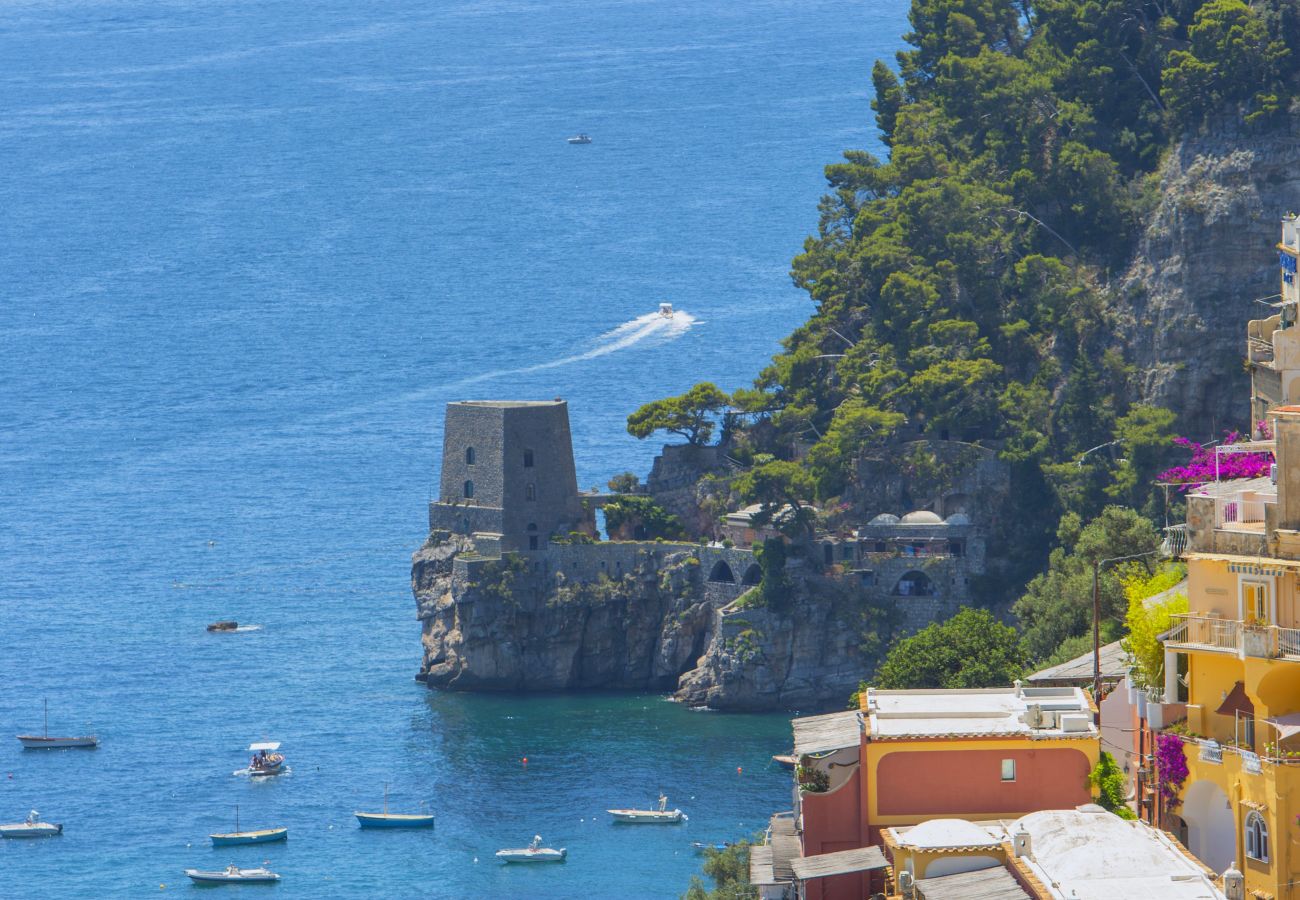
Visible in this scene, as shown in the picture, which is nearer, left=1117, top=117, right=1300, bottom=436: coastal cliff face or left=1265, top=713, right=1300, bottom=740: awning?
left=1265, top=713, right=1300, bottom=740: awning

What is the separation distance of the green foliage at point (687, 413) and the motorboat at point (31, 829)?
28.2 meters

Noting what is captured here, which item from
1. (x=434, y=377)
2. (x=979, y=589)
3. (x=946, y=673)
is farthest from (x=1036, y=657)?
(x=434, y=377)

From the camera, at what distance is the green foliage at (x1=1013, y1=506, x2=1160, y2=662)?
303 ft

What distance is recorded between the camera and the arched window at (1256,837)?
5159 cm

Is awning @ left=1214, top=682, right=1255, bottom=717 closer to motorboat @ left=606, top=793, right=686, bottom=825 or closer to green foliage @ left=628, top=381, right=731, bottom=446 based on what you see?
motorboat @ left=606, top=793, right=686, bottom=825

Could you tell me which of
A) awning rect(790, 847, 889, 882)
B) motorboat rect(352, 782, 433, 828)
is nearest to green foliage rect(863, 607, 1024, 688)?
motorboat rect(352, 782, 433, 828)

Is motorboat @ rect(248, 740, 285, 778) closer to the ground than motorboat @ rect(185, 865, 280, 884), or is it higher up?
higher up

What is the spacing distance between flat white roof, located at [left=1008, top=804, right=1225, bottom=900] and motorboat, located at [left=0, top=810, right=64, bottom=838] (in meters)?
73.7

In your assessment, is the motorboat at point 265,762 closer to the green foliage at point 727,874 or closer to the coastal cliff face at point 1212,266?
the coastal cliff face at point 1212,266

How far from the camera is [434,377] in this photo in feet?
629

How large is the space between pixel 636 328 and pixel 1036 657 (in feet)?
317

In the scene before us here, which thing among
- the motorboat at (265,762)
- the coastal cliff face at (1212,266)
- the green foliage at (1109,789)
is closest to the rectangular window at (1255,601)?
the green foliage at (1109,789)

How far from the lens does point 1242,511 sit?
5362 cm

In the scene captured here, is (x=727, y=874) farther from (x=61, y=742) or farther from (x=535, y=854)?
(x=61, y=742)
